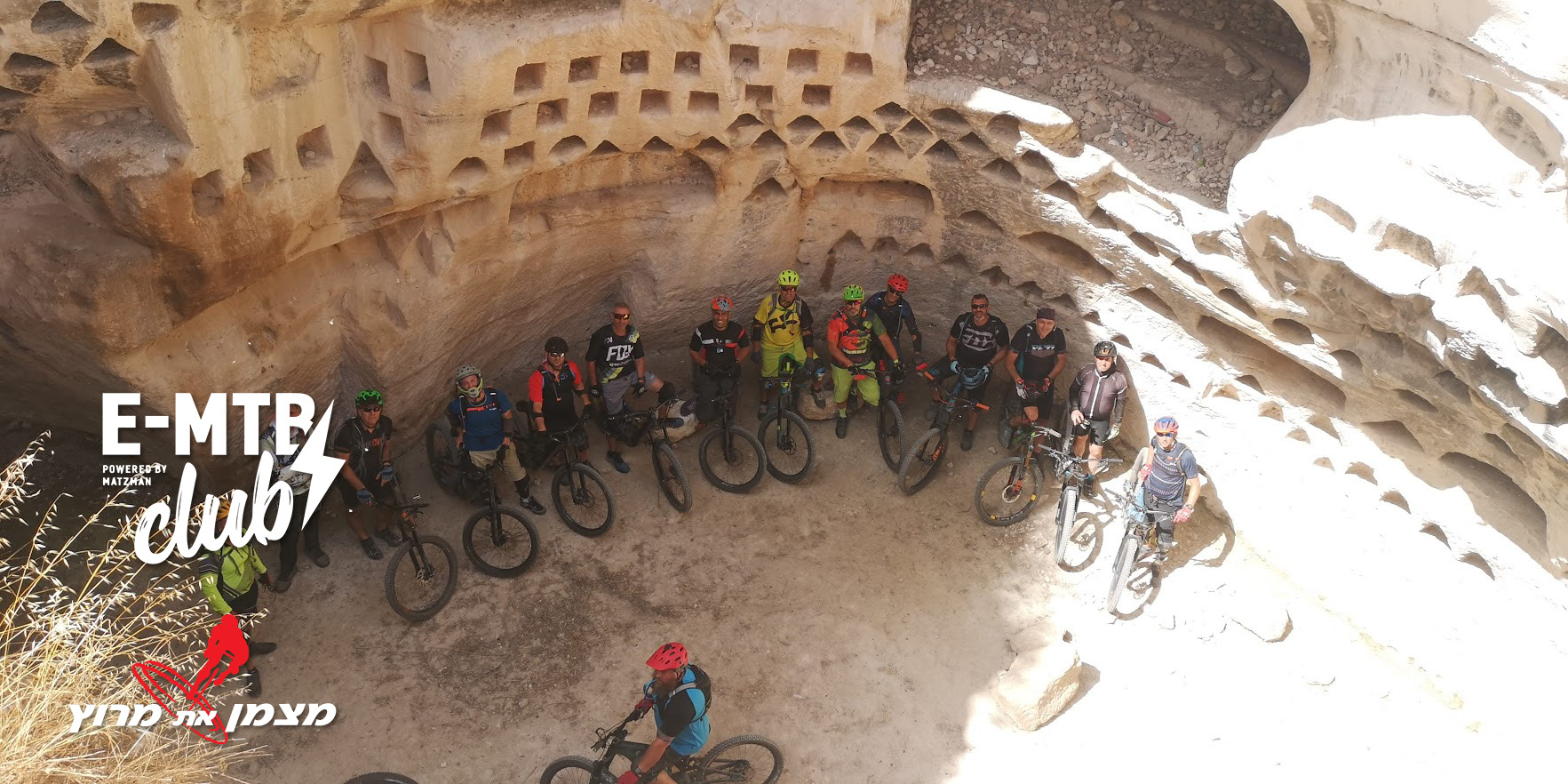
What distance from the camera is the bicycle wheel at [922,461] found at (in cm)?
1070

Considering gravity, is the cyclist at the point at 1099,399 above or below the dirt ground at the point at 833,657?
above

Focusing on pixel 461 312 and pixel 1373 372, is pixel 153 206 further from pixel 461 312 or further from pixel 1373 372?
pixel 1373 372

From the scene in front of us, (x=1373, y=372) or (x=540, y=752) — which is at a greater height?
(x=1373, y=372)

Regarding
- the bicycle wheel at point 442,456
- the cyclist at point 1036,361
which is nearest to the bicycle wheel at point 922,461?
the cyclist at point 1036,361

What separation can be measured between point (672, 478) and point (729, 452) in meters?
0.61

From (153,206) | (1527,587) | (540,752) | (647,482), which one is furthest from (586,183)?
(1527,587)

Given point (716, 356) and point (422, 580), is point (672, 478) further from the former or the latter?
point (422, 580)

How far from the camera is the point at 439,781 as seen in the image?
27.5 feet

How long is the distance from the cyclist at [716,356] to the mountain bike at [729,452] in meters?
0.06

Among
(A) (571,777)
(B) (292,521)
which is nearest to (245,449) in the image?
(B) (292,521)

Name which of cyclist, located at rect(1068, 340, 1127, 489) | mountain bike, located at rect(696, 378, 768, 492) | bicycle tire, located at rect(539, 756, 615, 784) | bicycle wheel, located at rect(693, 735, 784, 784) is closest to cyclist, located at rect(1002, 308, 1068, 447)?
cyclist, located at rect(1068, 340, 1127, 489)

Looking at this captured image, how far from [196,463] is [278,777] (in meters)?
2.72

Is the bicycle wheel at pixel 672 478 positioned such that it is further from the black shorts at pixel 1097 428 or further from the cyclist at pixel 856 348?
the black shorts at pixel 1097 428

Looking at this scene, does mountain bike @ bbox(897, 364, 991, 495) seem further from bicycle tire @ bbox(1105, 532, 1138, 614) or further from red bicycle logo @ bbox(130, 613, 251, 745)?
red bicycle logo @ bbox(130, 613, 251, 745)
